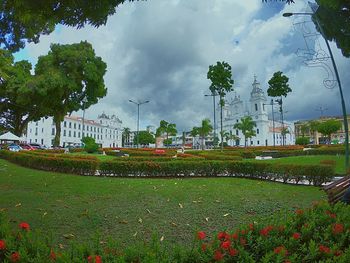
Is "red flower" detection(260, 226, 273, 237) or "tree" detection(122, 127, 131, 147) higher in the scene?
"tree" detection(122, 127, 131, 147)

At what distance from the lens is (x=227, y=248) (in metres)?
2.63

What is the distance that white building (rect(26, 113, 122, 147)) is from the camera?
302ft

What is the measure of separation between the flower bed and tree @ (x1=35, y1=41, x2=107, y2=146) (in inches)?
1305

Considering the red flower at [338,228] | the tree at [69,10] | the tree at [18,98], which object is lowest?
the red flower at [338,228]

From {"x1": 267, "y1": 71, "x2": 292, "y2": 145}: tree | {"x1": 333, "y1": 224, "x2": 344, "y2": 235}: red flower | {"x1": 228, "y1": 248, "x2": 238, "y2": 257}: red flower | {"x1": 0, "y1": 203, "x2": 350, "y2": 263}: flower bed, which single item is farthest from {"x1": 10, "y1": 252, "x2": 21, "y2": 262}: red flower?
{"x1": 267, "y1": 71, "x2": 292, "y2": 145}: tree

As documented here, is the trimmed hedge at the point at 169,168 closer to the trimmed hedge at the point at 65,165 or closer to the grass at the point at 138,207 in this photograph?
the trimmed hedge at the point at 65,165

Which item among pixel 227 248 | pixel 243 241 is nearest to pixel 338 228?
pixel 243 241

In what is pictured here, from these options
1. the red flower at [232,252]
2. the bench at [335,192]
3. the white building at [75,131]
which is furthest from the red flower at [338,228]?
the white building at [75,131]

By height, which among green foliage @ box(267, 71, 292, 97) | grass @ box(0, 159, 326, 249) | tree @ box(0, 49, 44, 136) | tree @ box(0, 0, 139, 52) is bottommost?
grass @ box(0, 159, 326, 249)

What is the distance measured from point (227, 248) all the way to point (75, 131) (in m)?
106

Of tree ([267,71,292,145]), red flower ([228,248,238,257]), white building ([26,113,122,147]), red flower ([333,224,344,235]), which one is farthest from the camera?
white building ([26,113,122,147])

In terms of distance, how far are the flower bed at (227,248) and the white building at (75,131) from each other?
73481mm

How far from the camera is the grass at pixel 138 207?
5.98m

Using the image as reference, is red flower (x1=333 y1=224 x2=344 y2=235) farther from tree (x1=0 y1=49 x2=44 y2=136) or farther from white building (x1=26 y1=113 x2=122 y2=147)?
white building (x1=26 y1=113 x2=122 y2=147)
